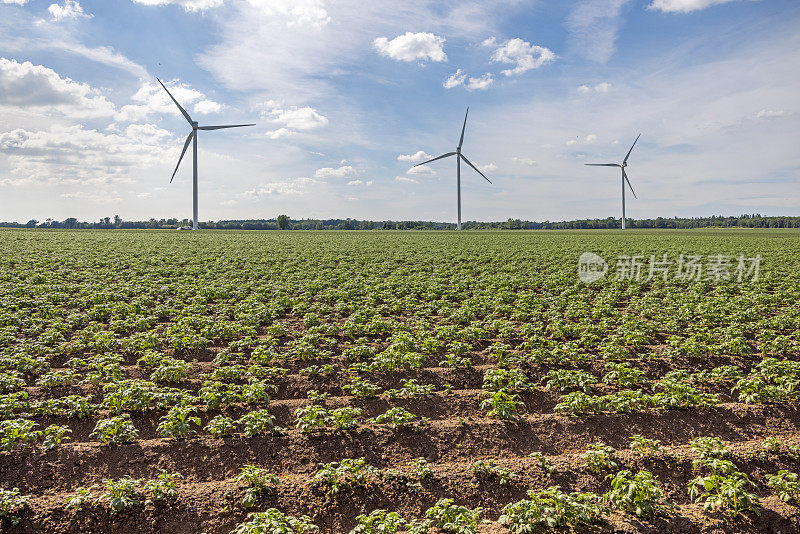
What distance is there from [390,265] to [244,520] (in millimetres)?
33668

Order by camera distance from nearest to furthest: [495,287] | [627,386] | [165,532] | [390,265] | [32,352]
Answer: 1. [165,532]
2. [627,386]
3. [32,352]
4. [495,287]
5. [390,265]

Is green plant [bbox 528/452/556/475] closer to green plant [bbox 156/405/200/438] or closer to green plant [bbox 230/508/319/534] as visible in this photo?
green plant [bbox 230/508/319/534]

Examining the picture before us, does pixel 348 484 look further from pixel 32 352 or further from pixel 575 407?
pixel 32 352

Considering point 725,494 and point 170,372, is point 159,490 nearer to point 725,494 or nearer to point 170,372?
point 170,372

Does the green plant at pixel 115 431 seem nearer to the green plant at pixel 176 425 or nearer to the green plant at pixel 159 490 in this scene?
the green plant at pixel 176 425

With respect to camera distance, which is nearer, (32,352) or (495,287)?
(32,352)

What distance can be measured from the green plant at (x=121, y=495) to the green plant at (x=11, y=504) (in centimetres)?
115

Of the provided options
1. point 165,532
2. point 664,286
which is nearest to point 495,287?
point 664,286

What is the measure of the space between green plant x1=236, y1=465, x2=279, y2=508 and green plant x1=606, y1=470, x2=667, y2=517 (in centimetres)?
590

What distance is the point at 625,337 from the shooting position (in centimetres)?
1620

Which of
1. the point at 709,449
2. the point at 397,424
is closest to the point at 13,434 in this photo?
the point at 397,424

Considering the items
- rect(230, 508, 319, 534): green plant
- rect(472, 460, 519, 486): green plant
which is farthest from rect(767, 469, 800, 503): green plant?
rect(230, 508, 319, 534): green plant

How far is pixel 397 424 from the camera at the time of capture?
10.4 m

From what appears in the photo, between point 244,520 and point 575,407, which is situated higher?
point 575,407
